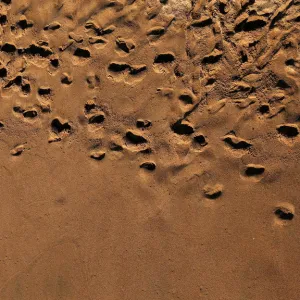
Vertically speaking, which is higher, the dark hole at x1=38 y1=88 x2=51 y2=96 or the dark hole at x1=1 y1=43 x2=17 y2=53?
the dark hole at x1=1 y1=43 x2=17 y2=53

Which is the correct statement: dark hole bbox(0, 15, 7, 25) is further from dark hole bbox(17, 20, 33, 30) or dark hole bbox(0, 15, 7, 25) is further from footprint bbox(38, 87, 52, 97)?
footprint bbox(38, 87, 52, 97)

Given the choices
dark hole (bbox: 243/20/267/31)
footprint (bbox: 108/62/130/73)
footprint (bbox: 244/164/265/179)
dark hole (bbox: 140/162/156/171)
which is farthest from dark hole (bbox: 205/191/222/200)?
dark hole (bbox: 243/20/267/31)

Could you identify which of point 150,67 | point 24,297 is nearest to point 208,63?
point 150,67

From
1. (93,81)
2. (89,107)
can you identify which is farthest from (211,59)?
(89,107)

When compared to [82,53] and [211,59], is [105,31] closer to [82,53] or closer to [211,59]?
[82,53]

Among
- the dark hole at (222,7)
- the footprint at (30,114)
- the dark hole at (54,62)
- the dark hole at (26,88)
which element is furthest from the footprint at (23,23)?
the dark hole at (222,7)

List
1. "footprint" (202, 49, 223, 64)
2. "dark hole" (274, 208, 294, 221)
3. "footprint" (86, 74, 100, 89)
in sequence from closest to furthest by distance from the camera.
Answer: "dark hole" (274, 208, 294, 221) < "footprint" (202, 49, 223, 64) < "footprint" (86, 74, 100, 89)

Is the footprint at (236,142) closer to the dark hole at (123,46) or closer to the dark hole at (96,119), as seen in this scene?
the dark hole at (96,119)
